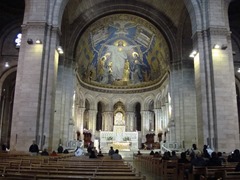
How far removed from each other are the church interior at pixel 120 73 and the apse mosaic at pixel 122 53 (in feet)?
0.47

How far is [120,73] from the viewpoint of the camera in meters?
35.8

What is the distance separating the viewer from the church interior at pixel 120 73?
14484mm

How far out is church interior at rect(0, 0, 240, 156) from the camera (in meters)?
14.5

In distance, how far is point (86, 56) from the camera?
30.9 metres

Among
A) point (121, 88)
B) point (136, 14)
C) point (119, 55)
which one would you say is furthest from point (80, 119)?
point (136, 14)

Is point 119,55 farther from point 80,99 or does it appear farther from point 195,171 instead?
point 195,171

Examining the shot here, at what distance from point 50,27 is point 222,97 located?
1150cm

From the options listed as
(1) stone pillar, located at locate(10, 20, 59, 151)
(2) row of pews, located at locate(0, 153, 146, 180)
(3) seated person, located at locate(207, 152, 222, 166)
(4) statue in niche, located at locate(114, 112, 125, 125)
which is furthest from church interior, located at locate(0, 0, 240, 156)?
(2) row of pews, located at locate(0, 153, 146, 180)

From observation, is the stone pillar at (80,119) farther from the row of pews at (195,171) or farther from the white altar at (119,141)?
the row of pews at (195,171)

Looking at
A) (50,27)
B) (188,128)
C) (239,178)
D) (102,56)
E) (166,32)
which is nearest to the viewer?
(239,178)

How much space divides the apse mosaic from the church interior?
0.47 feet

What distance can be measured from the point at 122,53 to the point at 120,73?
2988 millimetres

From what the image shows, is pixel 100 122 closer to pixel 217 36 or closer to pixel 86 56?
pixel 86 56

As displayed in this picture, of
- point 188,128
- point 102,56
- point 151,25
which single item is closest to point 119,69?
point 102,56
